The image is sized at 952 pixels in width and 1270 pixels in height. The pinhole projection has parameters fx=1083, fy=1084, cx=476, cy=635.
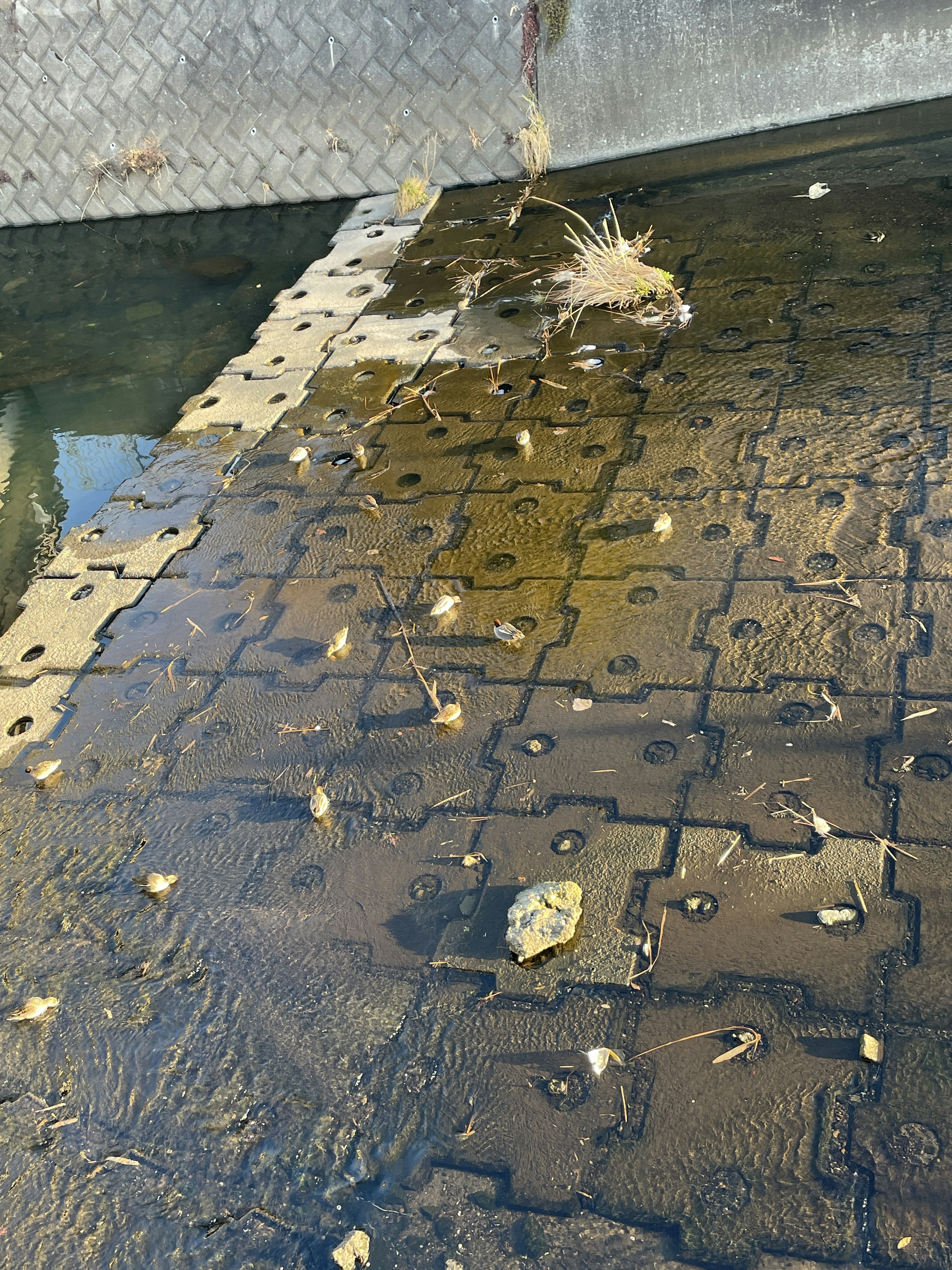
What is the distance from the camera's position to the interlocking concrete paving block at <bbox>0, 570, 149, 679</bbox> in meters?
3.77

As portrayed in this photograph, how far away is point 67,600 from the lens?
13.3ft

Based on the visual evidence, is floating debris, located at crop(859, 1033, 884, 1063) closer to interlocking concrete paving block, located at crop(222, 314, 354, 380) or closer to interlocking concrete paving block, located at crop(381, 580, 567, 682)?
interlocking concrete paving block, located at crop(381, 580, 567, 682)

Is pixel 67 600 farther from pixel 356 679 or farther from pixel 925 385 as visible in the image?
pixel 925 385

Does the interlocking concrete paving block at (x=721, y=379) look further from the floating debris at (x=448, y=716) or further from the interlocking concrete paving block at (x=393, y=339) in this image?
the floating debris at (x=448, y=716)

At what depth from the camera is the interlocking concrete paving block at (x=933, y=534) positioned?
3.17 meters

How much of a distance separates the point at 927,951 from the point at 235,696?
2.11 meters

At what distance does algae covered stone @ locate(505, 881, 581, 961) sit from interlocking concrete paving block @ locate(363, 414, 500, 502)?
187 centimetres

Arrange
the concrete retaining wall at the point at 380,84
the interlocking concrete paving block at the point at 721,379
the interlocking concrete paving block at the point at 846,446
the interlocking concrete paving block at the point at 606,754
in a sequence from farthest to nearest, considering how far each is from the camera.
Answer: the concrete retaining wall at the point at 380,84
the interlocking concrete paving block at the point at 721,379
the interlocking concrete paving block at the point at 846,446
the interlocking concrete paving block at the point at 606,754

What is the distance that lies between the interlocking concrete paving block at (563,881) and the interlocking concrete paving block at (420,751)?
19 cm

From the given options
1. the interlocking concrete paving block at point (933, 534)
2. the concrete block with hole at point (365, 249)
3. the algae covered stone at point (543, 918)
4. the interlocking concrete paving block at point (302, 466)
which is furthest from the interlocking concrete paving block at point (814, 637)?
the concrete block with hole at point (365, 249)

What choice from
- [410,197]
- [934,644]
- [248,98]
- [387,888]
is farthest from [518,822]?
[248,98]

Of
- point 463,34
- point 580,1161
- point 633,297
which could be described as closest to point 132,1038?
point 580,1161

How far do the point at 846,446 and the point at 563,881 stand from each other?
1959 millimetres

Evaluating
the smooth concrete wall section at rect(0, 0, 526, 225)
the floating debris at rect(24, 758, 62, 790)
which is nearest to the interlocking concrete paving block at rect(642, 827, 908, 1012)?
the floating debris at rect(24, 758, 62, 790)
